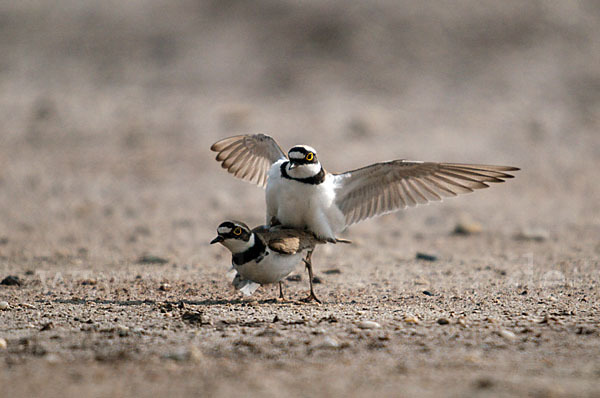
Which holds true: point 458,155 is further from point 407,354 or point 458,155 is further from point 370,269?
point 407,354

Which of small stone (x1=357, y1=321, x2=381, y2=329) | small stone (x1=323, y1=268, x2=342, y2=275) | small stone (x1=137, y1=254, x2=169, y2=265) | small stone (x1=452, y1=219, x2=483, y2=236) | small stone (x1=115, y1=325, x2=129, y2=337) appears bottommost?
small stone (x1=115, y1=325, x2=129, y2=337)

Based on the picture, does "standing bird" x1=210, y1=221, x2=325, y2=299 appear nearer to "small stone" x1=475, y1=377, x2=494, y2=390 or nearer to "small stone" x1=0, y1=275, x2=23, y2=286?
"small stone" x1=0, y1=275, x2=23, y2=286

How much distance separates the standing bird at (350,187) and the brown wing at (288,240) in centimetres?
12

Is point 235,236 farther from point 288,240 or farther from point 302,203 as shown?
point 302,203

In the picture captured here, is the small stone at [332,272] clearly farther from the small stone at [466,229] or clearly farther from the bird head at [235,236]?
the small stone at [466,229]

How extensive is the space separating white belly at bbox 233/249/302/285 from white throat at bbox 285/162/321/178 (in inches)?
28.1

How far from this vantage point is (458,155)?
12.3m

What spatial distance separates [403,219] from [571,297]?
4443 mm

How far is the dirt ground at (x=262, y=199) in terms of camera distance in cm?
389

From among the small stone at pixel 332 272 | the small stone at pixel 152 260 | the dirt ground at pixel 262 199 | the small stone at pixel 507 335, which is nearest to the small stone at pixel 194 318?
the dirt ground at pixel 262 199

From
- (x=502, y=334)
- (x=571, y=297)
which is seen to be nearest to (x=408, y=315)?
(x=502, y=334)

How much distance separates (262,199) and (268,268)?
524cm

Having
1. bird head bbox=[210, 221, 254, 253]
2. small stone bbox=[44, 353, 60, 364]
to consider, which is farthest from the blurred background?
small stone bbox=[44, 353, 60, 364]

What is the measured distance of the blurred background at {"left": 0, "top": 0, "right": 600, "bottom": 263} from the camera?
32.9 ft
